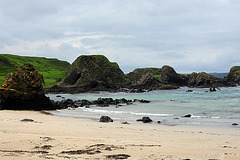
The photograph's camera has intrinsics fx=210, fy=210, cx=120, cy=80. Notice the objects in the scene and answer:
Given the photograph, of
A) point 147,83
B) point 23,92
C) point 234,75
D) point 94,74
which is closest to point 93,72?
point 94,74

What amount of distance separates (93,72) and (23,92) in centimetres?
8276

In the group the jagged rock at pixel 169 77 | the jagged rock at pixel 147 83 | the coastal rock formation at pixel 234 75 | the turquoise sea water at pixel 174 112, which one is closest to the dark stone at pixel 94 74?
the jagged rock at pixel 147 83

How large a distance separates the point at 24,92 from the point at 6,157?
2374cm

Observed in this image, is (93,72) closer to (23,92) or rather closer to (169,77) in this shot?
(169,77)

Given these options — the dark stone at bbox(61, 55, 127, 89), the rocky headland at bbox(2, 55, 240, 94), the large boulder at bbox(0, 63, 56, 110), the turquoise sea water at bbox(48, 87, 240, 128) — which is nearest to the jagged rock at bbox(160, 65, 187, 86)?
the rocky headland at bbox(2, 55, 240, 94)

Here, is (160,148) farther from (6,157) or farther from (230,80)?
(230,80)

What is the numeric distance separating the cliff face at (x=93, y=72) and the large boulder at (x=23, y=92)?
215 feet

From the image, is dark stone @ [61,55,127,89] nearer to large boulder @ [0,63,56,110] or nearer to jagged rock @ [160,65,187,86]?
jagged rock @ [160,65,187,86]

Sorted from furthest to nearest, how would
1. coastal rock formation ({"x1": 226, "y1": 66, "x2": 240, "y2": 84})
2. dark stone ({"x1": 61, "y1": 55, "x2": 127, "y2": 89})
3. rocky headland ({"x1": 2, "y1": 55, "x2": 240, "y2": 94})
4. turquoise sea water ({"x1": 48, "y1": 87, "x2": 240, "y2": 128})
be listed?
coastal rock formation ({"x1": 226, "y1": 66, "x2": 240, "y2": 84})
rocky headland ({"x1": 2, "y1": 55, "x2": 240, "y2": 94})
dark stone ({"x1": 61, "y1": 55, "x2": 127, "y2": 89})
turquoise sea water ({"x1": 48, "y1": 87, "x2": 240, "y2": 128})

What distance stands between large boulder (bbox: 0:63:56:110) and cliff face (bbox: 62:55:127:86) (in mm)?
65627

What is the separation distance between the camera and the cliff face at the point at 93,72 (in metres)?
97.4

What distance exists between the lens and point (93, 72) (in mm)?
110312

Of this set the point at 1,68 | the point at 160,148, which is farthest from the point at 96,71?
the point at 160,148

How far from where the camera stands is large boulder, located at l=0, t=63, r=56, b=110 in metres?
26.7
